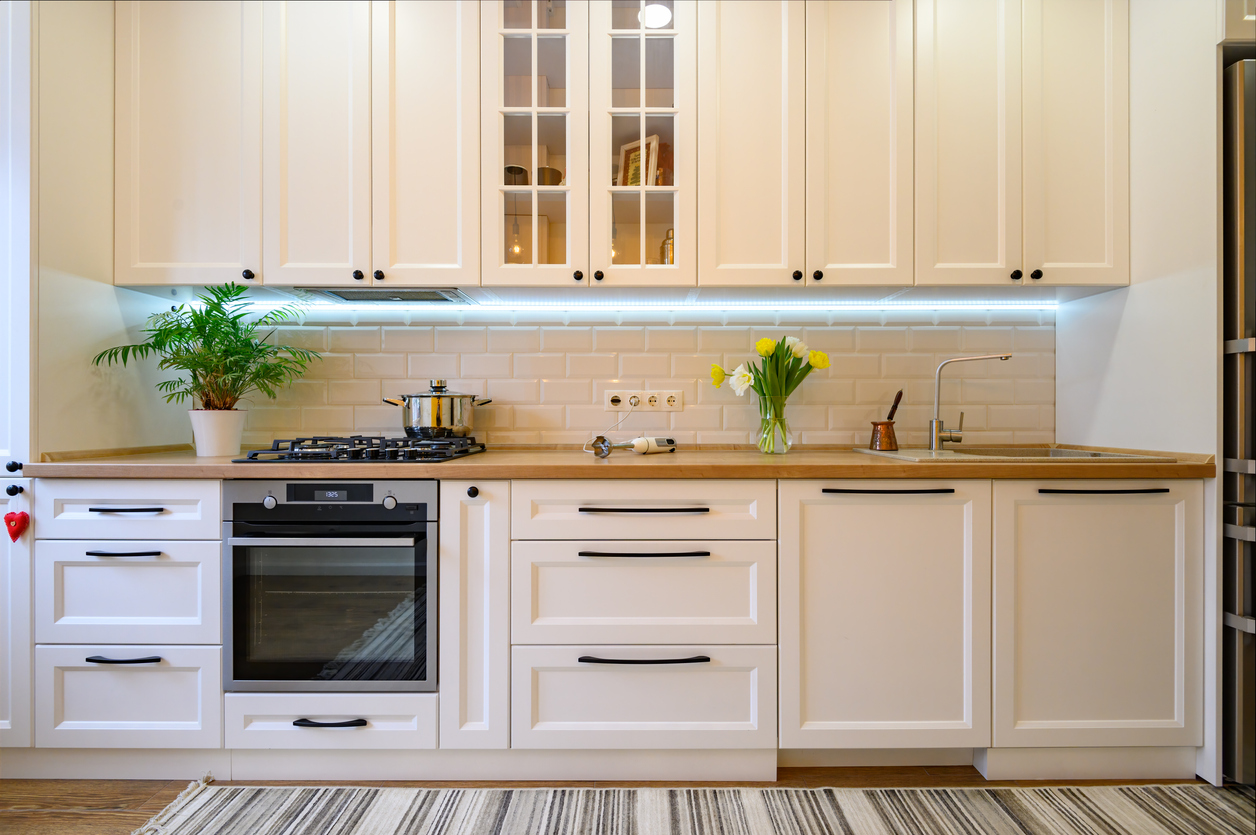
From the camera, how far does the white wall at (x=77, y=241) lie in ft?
6.08

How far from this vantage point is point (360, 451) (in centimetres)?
189

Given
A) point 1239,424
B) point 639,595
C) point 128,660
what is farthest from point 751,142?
point 128,660

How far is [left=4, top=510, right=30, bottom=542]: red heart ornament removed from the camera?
69.9 inches

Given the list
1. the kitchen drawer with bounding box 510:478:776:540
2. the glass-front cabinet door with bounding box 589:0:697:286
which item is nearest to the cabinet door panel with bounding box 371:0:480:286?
the glass-front cabinet door with bounding box 589:0:697:286

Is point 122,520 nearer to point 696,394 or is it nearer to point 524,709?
point 524,709

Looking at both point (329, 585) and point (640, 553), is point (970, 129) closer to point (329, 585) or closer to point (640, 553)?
point (640, 553)

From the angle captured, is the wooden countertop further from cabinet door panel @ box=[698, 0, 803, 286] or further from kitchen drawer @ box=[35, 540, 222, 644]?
cabinet door panel @ box=[698, 0, 803, 286]

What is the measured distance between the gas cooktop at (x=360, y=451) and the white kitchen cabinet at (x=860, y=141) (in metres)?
1.26

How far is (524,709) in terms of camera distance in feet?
5.91

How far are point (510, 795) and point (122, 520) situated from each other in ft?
4.29

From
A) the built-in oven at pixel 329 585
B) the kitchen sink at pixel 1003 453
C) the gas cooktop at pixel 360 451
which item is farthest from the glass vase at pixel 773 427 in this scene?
the built-in oven at pixel 329 585

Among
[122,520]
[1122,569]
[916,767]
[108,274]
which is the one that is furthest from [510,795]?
[108,274]

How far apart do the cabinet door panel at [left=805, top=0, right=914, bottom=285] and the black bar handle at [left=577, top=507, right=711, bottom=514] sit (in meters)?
0.82

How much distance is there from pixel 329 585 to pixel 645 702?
3.04ft
